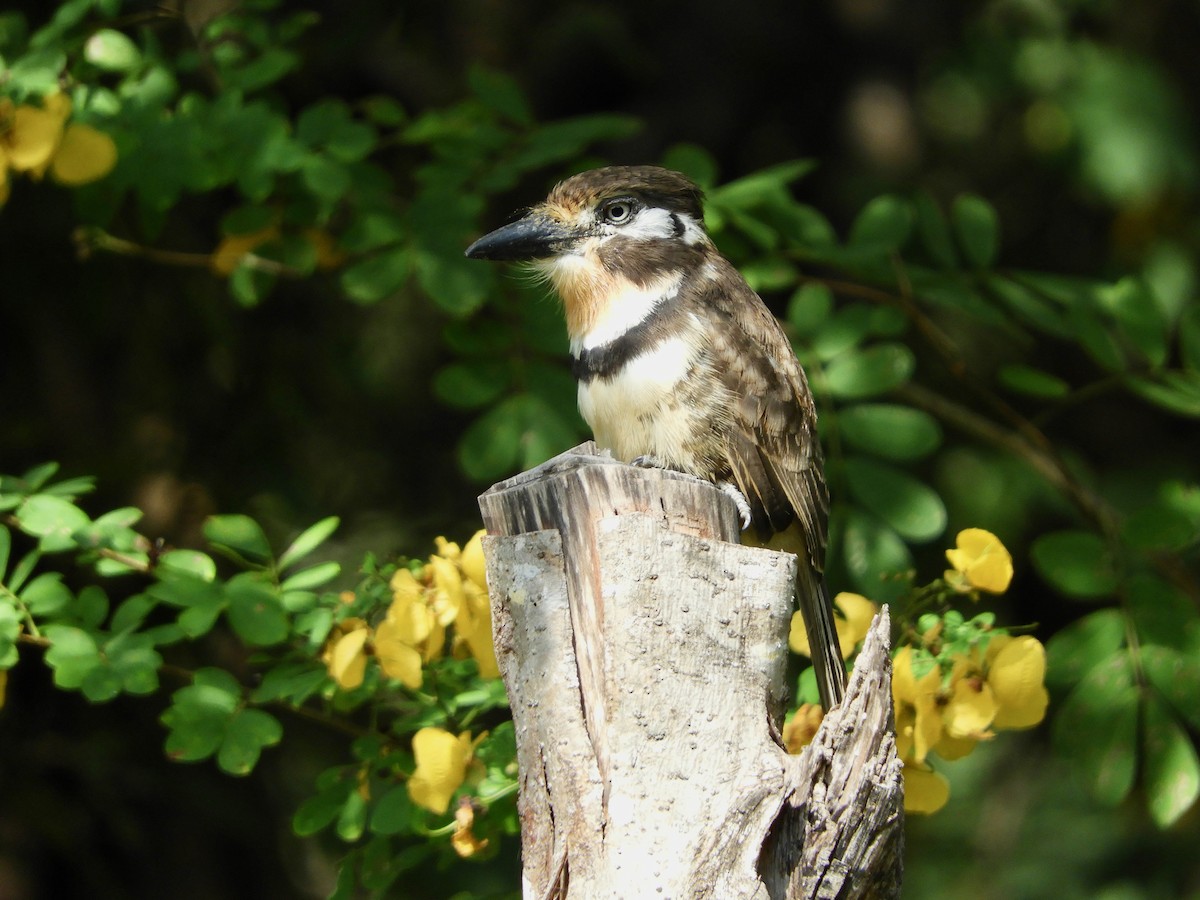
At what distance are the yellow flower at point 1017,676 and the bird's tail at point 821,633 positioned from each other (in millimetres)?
308

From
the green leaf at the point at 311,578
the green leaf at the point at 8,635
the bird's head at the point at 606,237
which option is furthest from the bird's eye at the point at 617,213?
the green leaf at the point at 8,635

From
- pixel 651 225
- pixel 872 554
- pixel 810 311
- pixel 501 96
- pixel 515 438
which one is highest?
pixel 501 96

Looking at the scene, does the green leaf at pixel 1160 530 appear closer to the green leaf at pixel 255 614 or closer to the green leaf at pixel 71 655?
the green leaf at pixel 255 614

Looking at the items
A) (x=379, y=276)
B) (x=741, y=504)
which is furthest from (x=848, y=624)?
(x=379, y=276)

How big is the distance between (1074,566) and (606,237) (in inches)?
52.2

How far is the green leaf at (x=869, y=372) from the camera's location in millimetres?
3398

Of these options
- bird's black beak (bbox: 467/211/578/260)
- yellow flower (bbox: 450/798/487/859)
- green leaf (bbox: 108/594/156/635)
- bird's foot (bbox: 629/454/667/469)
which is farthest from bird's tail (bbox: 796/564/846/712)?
green leaf (bbox: 108/594/156/635)

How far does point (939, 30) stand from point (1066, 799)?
10.6 feet

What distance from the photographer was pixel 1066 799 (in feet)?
18.8

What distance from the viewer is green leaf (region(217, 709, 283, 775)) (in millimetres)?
2549

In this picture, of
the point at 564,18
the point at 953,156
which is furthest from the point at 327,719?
the point at 953,156

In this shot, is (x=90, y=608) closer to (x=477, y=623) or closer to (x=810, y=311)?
(x=477, y=623)

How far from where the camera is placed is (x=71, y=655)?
2523 mm

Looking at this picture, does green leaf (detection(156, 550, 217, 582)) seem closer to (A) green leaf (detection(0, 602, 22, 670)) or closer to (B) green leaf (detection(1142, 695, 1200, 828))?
(A) green leaf (detection(0, 602, 22, 670))
